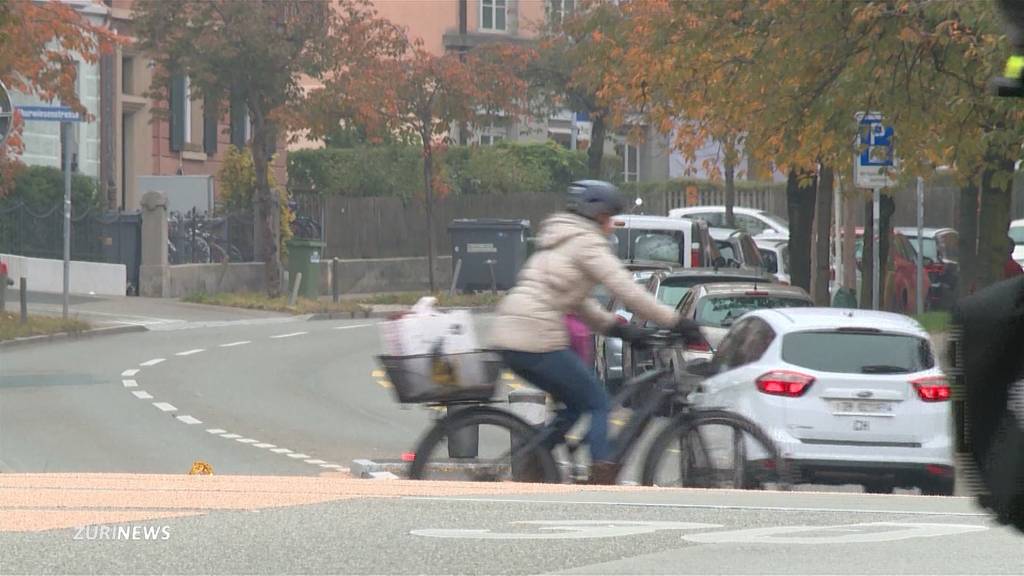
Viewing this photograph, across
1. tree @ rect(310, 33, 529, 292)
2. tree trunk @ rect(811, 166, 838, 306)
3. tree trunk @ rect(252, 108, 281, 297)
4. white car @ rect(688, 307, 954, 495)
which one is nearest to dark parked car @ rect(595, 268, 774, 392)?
white car @ rect(688, 307, 954, 495)

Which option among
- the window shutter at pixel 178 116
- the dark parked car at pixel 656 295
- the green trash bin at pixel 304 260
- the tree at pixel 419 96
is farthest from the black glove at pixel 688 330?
the window shutter at pixel 178 116

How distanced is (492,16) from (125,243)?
32.7 m

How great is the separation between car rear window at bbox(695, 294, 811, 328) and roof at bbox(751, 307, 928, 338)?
3810 millimetres

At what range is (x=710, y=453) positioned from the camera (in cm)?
916

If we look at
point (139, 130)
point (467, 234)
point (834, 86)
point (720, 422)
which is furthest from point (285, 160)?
point (720, 422)

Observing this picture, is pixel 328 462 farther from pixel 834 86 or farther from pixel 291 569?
pixel 291 569

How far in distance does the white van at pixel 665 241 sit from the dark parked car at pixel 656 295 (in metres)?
5.91

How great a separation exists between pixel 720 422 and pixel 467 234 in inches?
1325

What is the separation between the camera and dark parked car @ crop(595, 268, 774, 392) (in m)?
19.9

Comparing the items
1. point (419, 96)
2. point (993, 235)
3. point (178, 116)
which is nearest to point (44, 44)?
point (419, 96)

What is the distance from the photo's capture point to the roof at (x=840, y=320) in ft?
44.8

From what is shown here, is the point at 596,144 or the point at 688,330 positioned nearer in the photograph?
the point at 688,330

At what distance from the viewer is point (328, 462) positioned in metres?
16.2

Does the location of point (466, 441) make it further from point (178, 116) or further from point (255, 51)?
point (178, 116)
